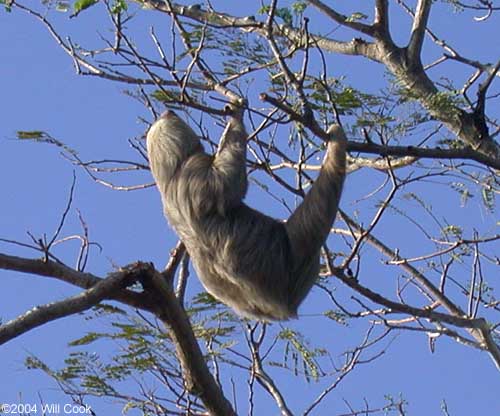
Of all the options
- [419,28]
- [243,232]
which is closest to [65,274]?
[243,232]

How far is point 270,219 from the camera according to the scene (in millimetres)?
9492

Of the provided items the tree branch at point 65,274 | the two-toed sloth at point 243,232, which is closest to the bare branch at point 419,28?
the two-toed sloth at point 243,232

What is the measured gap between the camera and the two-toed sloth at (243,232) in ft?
29.8

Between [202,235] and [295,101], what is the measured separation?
1501mm

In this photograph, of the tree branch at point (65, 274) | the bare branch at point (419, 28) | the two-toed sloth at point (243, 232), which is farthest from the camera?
the bare branch at point (419, 28)

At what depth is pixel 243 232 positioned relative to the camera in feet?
30.0

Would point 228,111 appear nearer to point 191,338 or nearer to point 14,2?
point 191,338

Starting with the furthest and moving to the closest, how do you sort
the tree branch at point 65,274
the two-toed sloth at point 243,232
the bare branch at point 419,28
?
the bare branch at point 419,28 < the two-toed sloth at point 243,232 < the tree branch at point 65,274

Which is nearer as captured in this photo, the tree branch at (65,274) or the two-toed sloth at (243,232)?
the tree branch at (65,274)

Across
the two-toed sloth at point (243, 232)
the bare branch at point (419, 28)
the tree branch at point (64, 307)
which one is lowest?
the tree branch at point (64, 307)

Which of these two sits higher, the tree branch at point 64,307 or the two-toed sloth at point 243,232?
the two-toed sloth at point 243,232

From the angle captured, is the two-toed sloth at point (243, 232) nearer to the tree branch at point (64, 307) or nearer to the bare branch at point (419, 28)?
the tree branch at point (64, 307)

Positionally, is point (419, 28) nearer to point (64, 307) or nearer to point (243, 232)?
point (243, 232)

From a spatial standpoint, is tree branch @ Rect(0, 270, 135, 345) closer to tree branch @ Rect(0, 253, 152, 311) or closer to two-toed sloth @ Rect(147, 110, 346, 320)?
tree branch @ Rect(0, 253, 152, 311)
